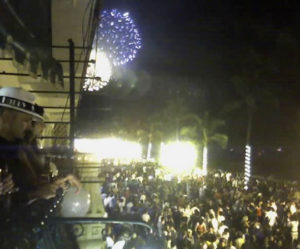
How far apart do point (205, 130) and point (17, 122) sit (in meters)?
42.7

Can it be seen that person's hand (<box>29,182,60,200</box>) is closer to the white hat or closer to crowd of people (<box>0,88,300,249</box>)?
crowd of people (<box>0,88,300,249</box>)

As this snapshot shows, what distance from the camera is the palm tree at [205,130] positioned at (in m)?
44.6

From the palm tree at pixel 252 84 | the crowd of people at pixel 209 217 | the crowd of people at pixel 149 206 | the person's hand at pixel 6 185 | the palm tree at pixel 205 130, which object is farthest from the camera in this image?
the palm tree at pixel 205 130

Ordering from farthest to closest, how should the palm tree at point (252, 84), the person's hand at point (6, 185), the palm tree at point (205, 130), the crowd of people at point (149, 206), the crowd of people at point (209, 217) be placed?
the palm tree at point (205, 130)
the palm tree at point (252, 84)
the crowd of people at point (209, 217)
the crowd of people at point (149, 206)
the person's hand at point (6, 185)

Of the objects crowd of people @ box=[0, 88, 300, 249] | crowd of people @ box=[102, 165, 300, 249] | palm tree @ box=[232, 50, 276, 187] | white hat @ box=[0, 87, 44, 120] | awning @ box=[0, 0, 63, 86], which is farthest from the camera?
palm tree @ box=[232, 50, 276, 187]

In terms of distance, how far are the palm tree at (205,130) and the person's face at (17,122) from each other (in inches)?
1634

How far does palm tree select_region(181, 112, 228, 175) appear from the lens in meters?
44.6

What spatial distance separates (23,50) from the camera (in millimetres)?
3541

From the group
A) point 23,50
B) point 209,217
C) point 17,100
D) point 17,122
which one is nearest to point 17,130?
point 17,122

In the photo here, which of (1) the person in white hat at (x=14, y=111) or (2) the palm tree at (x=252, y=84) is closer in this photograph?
(1) the person in white hat at (x=14, y=111)

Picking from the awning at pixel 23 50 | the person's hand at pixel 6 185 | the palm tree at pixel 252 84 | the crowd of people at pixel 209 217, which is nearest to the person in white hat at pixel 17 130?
the person's hand at pixel 6 185

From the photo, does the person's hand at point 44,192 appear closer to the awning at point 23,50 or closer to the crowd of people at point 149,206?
the crowd of people at point 149,206

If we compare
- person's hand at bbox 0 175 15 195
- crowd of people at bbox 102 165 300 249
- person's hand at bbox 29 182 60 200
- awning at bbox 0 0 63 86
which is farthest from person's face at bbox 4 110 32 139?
crowd of people at bbox 102 165 300 249

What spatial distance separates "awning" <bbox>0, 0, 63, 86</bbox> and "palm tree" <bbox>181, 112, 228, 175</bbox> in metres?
39.8
